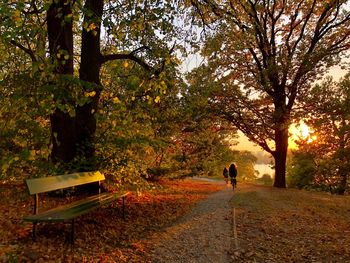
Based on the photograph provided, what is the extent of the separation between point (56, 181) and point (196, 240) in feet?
10.3

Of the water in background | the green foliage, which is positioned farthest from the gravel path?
the water in background

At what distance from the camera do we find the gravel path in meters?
6.01

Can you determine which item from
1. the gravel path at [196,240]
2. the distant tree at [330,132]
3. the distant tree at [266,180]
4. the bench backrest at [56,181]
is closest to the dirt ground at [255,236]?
the gravel path at [196,240]

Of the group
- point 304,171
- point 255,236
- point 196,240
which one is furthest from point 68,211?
point 304,171

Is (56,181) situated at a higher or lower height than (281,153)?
lower

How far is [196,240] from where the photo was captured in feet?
23.2

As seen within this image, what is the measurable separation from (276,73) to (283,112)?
7.13ft

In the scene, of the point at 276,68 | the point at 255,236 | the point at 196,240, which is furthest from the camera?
the point at 276,68

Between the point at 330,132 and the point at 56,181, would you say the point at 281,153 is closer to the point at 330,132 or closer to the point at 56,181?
the point at 330,132

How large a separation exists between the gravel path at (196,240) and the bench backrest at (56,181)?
2.15 meters

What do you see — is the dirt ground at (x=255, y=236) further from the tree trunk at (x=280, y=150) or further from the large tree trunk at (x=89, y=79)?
the tree trunk at (x=280, y=150)

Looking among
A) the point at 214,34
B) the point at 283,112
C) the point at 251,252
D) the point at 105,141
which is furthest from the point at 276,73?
the point at 251,252

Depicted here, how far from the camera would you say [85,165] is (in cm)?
895

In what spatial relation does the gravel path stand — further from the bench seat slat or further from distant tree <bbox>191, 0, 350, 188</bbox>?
distant tree <bbox>191, 0, 350, 188</bbox>
